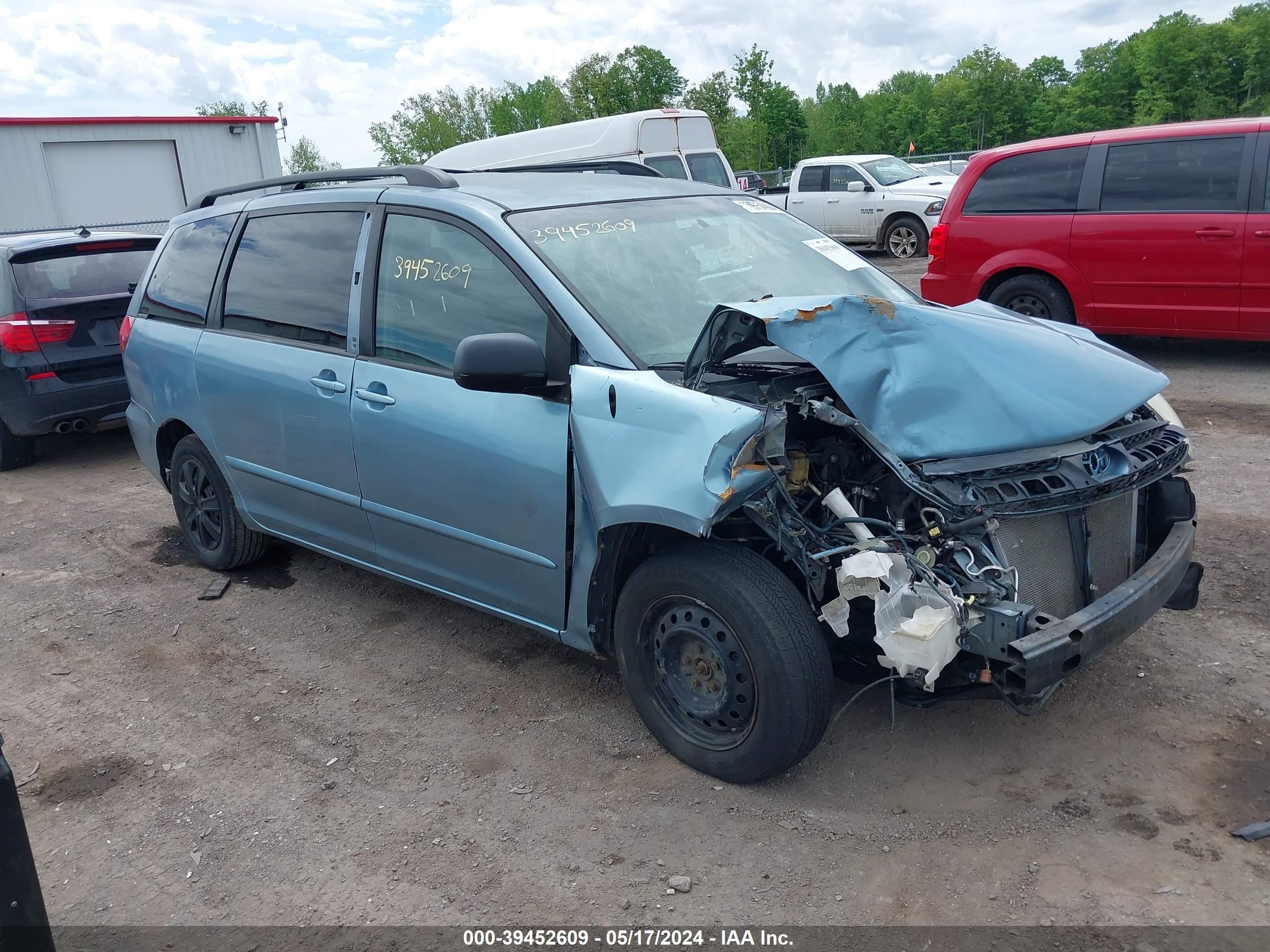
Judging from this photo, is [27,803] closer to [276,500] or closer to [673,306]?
[276,500]

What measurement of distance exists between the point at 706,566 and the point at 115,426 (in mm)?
6244

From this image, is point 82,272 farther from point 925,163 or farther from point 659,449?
point 925,163

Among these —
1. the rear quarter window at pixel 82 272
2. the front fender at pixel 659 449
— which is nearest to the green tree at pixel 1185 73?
the rear quarter window at pixel 82 272

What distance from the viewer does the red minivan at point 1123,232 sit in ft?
24.2

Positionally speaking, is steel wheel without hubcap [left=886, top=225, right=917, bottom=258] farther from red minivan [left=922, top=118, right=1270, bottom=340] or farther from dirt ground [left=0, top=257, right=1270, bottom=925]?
dirt ground [left=0, top=257, right=1270, bottom=925]

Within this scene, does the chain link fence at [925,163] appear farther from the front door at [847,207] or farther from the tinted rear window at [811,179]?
the front door at [847,207]

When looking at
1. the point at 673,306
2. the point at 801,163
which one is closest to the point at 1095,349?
the point at 673,306

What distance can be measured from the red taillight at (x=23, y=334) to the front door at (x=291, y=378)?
3.31 meters

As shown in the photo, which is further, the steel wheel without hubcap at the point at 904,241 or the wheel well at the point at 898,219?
the steel wheel without hubcap at the point at 904,241

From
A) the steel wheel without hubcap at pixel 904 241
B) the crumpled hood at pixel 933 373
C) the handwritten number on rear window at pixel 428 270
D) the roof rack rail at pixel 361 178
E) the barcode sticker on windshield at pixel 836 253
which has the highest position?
the roof rack rail at pixel 361 178

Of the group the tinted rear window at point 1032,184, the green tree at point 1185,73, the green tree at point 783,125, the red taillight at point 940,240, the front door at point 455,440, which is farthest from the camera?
the green tree at point 1185,73

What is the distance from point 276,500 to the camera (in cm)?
466

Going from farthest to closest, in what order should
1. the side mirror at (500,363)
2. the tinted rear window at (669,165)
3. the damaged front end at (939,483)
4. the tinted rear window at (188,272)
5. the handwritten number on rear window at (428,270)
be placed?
the tinted rear window at (669,165), the tinted rear window at (188,272), the handwritten number on rear window at (428,270), the side mirror at (500,363), the damaged front end at (939,483)

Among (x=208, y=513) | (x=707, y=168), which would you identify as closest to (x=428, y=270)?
(x=208, y=513)
